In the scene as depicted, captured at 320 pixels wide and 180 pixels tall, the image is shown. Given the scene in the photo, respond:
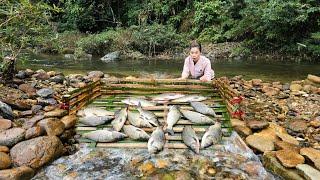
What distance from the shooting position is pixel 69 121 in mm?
5188

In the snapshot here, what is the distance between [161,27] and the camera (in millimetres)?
20828

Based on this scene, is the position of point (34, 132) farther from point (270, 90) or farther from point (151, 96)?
point (270, 90)

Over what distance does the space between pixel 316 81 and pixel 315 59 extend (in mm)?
6910

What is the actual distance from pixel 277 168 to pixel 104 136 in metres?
2.20

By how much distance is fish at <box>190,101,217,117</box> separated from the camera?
5.65 meters

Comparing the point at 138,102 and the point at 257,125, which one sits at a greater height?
the point at 138,102

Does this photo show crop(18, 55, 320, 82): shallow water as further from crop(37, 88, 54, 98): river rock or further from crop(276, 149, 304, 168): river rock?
crop(276, 149, 304, 168): river rock

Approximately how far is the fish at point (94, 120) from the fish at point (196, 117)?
1.12 meters

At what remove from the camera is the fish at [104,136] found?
488cm

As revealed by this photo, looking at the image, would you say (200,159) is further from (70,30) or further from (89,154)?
(70,30)

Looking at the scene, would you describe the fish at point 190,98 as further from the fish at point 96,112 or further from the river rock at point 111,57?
the river rock at point 111,57

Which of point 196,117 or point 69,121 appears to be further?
point 196,117

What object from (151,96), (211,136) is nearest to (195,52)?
(151,96)

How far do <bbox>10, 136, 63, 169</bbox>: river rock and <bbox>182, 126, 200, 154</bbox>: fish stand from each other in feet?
5.15
